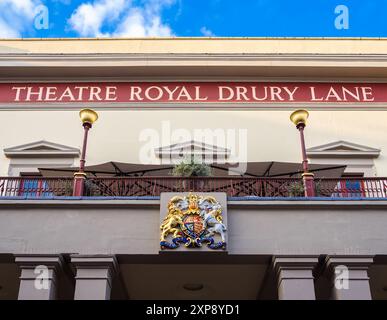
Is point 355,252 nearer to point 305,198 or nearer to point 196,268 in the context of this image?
point 305,198

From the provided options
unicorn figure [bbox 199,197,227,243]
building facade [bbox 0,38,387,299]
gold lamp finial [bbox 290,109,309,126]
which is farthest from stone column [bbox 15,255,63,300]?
gold lamp finial [bbox 290,109,309,126]

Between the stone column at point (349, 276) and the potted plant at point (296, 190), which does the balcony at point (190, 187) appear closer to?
the potted plant at point (296, 190)

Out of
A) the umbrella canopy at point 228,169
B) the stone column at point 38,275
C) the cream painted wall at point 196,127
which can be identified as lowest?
the stone column at point 38,275

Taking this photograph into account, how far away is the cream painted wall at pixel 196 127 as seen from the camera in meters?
19.0

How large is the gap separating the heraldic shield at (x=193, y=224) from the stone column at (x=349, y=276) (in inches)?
96.8

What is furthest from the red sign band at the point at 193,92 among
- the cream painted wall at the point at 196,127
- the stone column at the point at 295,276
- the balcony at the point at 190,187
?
the stone column at the point at 295,276

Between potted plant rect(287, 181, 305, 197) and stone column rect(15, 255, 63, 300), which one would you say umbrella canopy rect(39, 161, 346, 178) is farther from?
stone column rect(15, 255, 63, 300)

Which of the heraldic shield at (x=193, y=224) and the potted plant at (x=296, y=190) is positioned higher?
the potted plant at (x=296, y=190)

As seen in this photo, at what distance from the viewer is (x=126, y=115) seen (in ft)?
64.6

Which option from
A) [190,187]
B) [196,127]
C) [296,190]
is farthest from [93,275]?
[196,127]

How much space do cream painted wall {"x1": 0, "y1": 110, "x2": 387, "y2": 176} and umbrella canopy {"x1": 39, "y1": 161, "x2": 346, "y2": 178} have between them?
73cm

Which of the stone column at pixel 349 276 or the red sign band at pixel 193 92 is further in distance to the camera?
the red sign band at pixel 193 92

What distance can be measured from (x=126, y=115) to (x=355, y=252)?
961 cm
